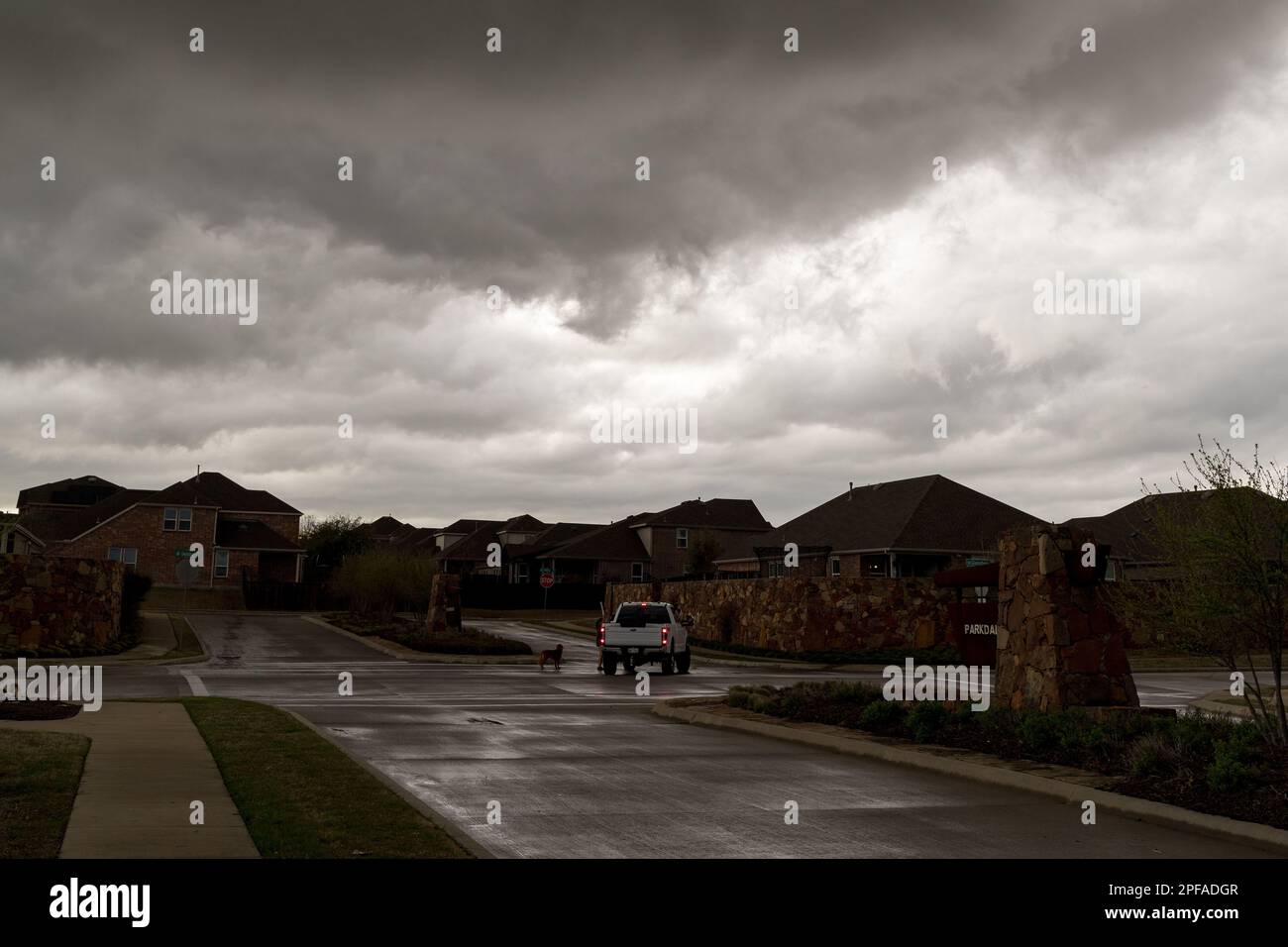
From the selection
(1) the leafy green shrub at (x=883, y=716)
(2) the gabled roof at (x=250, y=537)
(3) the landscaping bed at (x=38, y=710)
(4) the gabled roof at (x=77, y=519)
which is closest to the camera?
(1) the leafy green shrub at (x=883, y=716)

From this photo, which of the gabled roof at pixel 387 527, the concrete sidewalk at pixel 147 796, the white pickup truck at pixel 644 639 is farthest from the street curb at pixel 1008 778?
the gabled roof at pixel 387 527

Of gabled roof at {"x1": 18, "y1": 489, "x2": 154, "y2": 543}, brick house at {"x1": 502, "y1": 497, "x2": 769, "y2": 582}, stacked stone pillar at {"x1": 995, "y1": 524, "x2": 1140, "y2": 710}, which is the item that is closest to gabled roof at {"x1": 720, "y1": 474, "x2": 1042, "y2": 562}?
brick house at {"x1": 502, "y1": 497, "x2": 769, "y2": 582}

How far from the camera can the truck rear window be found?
32312mm

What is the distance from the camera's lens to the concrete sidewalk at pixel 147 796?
7.66m

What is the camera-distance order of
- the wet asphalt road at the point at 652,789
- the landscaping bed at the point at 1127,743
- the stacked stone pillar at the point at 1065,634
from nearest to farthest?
the wet asphalt road at the point at 652,789, the landscaping bed at the point at 1127,743, the stacked stone pillar at the point at 1065,634

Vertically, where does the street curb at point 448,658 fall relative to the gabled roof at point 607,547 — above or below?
below

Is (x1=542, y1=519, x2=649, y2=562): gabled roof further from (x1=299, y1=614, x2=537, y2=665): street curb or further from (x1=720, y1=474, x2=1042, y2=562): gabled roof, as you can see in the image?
(x1=299, y1=614, x2=537, y2=665): street curb

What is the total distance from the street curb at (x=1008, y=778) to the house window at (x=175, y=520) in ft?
194

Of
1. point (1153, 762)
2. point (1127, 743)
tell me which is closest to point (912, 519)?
point (1127, 743)

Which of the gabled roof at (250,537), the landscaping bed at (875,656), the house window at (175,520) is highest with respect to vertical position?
the house window at (175,520)

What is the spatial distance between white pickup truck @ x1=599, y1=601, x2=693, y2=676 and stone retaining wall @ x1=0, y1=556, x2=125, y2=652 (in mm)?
14688

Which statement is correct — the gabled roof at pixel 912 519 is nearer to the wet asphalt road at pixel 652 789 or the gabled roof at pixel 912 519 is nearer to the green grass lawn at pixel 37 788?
the wet asphalt road at pixel 652 789
